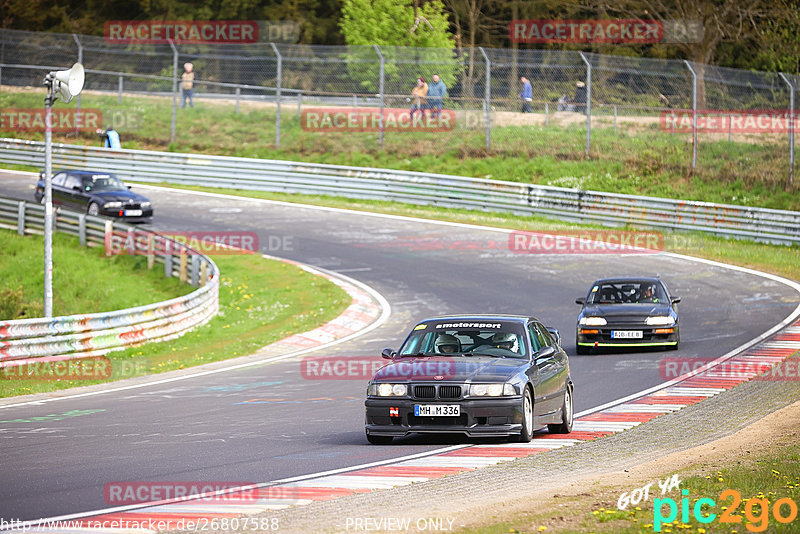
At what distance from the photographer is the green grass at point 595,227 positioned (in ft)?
93.5

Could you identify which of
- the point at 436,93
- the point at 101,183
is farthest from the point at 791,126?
the point at 101,183

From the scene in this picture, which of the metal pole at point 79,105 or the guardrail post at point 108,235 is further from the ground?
the metal pole at point 79,105

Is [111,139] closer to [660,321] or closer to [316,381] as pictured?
[316,381]

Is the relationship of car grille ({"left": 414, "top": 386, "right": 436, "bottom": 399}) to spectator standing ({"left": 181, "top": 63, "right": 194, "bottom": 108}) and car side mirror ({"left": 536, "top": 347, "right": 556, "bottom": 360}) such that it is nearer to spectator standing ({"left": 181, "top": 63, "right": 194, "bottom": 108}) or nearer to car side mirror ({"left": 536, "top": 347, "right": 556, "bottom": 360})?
car side mirror ({"left": 536, "top": 347, "right": 556, "bottom": 360})

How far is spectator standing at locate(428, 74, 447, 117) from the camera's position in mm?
37875

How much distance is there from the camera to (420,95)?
127 ft

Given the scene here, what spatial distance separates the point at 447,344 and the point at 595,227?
21.7m

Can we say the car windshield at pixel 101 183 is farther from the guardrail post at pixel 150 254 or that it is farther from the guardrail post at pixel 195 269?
the guardrail post at pixel 195 269

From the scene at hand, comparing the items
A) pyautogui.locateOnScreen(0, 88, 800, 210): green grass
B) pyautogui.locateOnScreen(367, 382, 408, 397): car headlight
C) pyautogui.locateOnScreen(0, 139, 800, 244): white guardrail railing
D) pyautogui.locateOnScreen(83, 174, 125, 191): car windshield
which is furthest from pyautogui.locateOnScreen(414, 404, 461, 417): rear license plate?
pyautogui.locateOnScreen(83, 174, 125, 191): car windshield

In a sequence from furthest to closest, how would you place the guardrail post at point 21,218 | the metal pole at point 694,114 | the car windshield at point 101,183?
1. the car windshield at point 101,183
2. the metal pole at point 694,114
3. the guardrail post at point 21,218
